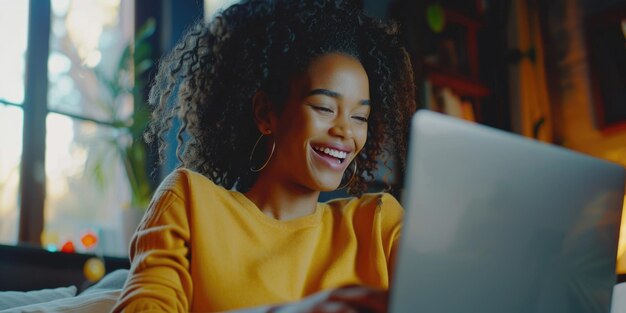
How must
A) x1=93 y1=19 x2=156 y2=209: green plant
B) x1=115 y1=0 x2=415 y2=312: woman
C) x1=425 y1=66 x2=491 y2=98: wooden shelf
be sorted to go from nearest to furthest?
x1=115 y1=0 x2=415 y2=312: woman
x1=93 y1=19 x2=156 y2=209: green plant
x1=425 y1=66 x2=491 y2=98: wooden shelf

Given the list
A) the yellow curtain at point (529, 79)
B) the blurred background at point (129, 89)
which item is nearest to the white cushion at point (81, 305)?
the blurred background at point (129, 89)

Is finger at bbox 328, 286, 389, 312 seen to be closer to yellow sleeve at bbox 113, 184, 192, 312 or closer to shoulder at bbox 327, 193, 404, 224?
yellow sleeve at bbox 113, 184, 192, 312

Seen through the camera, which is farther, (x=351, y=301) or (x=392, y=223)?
(x=392, y=223)

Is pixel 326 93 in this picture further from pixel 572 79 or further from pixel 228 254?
pixel 572 79

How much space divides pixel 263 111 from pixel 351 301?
673 millimetres

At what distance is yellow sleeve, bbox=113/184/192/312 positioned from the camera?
0.98 meters

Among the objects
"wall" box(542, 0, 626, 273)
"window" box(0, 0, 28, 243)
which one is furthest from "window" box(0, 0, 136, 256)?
"wall" box(542, 0, 626, 273)

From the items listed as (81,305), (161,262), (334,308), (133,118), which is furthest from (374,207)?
(133,118)

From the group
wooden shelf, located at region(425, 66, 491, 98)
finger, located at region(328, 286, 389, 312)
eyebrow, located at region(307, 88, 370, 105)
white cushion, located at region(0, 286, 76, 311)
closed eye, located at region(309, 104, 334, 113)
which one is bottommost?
white cushion, located at region(0, 286, 76, 311)

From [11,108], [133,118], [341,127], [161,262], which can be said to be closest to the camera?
[161,262]

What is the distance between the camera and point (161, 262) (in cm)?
Result: 103

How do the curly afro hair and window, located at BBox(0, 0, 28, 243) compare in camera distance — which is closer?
the curly afro hair

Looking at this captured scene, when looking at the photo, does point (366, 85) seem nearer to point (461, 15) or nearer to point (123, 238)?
A: point (123, 238)

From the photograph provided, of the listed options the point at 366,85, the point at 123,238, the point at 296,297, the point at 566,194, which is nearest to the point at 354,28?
the point at 366,85
